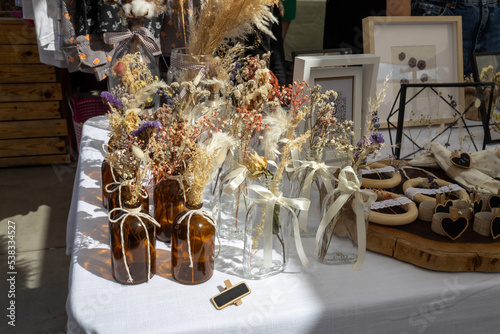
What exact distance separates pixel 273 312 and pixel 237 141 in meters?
0.38

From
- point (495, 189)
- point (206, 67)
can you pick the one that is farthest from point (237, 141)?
point (495, 189)

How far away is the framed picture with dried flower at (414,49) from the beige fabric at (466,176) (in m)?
0.51

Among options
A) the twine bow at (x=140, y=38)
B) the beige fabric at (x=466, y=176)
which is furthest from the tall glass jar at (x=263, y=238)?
the twine bow at (x=140, y=38)

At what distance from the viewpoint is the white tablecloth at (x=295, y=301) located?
34.3 inches

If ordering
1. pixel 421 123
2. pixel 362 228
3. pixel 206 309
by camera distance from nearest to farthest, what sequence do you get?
pixel 206 309
pixel 362 228
pixel 421 123

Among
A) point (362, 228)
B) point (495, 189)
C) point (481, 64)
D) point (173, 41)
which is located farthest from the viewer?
point (173, 41)

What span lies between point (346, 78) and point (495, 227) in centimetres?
66

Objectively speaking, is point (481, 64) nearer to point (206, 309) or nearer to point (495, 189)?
point (495, 189)

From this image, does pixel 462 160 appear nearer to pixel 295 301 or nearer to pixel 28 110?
pixel 295 301

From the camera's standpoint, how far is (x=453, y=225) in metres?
1.08

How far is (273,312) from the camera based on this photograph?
Answer: 2.95ft

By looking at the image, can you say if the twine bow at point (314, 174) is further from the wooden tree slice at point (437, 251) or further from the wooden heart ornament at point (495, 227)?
the wooden heart ornament at point (495, 227)

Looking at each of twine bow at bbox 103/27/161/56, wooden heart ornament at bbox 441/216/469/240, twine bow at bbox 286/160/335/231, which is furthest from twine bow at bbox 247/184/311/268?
twine bow at bbox 103/27/161/56

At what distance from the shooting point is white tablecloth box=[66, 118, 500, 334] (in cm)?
87
